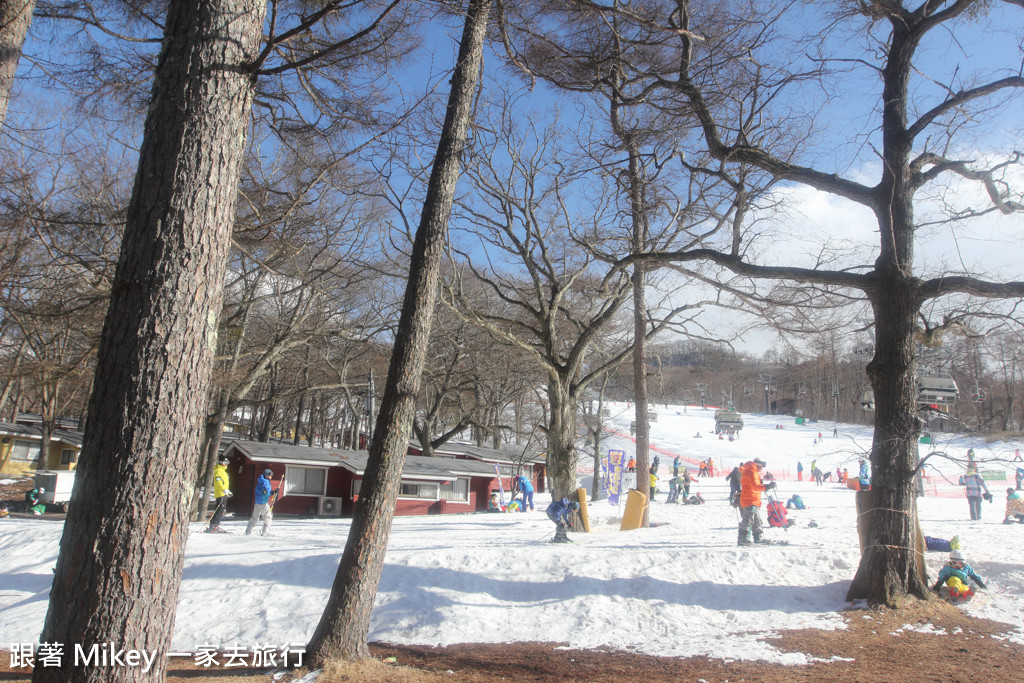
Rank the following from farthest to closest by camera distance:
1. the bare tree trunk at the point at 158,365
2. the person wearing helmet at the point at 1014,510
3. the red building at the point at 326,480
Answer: the red building at the point at 326,480 → the person wearing helmet at the point at 1014,510 → the bare tree trunk at the point at 158,365

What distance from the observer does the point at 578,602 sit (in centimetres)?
848

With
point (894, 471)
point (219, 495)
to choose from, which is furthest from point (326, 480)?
point (894, 471)

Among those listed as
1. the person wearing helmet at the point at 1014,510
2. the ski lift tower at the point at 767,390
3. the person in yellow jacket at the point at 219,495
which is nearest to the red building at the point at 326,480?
the person in yellow jacket at the point at 219,495

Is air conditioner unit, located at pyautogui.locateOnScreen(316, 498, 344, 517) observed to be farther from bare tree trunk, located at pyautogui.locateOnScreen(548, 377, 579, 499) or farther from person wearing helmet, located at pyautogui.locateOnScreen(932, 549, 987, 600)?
person wearing helmet, located at pyautogui.locateOnScreen(932, 549, 987, 600)

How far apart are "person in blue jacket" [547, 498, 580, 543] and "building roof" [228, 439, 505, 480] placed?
15.8 metres

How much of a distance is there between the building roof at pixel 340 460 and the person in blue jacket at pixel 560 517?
15.8m

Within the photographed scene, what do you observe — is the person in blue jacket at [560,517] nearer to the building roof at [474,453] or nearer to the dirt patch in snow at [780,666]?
the dirt patch in snow at [780,666]

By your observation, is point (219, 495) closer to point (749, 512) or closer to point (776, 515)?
point (749, 512)

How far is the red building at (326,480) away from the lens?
86.4ft

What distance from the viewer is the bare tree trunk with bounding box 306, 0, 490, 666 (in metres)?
6.02

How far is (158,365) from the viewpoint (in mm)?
3266

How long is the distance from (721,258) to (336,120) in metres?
5.73

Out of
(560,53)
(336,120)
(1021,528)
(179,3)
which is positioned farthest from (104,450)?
(1021,528)

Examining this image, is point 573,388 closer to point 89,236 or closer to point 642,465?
point 642,465
